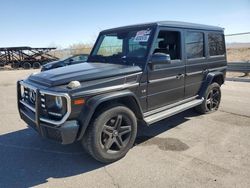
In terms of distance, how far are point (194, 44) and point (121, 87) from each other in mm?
2407

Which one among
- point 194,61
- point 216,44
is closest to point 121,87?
point 194,61

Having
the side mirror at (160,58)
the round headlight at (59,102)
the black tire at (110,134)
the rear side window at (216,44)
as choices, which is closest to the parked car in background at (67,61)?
the rear side window at (216,44)

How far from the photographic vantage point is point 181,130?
542cm

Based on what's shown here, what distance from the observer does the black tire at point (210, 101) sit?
6305 millimetres

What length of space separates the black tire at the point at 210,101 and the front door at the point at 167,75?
1076 millimetres

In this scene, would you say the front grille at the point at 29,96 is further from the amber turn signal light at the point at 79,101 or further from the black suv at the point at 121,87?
the amber turn signal light at the point at 79,101

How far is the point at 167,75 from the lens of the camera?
192 inches

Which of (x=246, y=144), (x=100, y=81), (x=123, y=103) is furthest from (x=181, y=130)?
(x=100, y=81)

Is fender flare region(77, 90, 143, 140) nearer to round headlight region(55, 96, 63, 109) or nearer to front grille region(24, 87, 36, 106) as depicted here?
round headlight region(55, 96, 63, 109)

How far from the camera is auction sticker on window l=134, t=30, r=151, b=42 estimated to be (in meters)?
4.64

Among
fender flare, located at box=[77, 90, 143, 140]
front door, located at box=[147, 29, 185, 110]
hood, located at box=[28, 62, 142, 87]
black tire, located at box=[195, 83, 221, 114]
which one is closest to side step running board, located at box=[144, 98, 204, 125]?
front door, located at box=[147, 29, 185, 110]

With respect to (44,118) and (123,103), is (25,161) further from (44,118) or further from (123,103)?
(123,103)

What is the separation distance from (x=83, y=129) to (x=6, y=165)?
1.44 metres

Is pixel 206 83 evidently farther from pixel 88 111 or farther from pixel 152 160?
pixel 88 111
